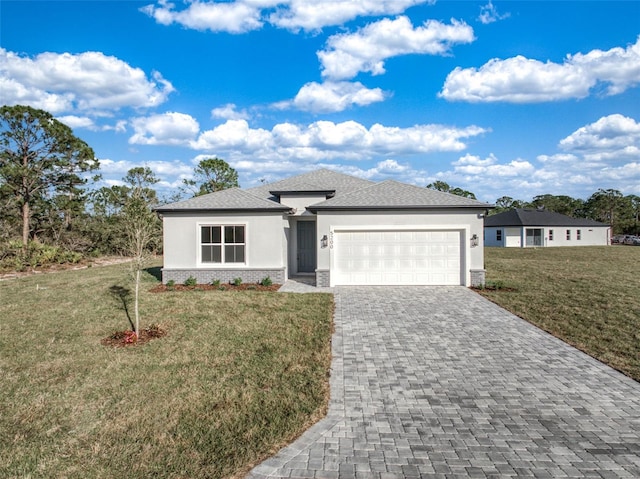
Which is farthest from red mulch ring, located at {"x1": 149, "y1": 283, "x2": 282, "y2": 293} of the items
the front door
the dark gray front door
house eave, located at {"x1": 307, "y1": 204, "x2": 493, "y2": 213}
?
the front door

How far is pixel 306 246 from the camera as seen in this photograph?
57.3 ft

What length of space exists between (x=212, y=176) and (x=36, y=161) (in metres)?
14.1

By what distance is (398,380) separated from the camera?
19.5ft

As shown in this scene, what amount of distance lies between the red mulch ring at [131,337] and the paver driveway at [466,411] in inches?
160

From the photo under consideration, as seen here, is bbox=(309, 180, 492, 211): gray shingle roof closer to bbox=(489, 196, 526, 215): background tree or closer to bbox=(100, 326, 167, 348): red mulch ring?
bbox=(100, 326, 167, 348): red mulch ring

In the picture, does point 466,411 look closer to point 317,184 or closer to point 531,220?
point 317,184

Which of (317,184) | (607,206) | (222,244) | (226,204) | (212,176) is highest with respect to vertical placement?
(212,176)

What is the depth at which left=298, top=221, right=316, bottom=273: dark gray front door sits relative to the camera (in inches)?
679

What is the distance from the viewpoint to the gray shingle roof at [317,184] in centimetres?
1791

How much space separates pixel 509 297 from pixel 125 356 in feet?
37.3

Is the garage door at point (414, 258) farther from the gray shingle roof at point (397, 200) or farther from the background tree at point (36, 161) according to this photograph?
the background tree at point (36, 161)

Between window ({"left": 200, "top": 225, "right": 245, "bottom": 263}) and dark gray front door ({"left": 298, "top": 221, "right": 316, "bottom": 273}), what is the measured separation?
135 inches

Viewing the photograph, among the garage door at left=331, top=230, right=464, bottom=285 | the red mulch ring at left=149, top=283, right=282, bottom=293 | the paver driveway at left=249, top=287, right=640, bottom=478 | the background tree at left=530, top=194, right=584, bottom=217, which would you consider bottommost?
the paver driveway at left=249, top=287, right=640, bottom=478

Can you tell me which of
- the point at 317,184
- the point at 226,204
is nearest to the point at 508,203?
the point at 317,184
